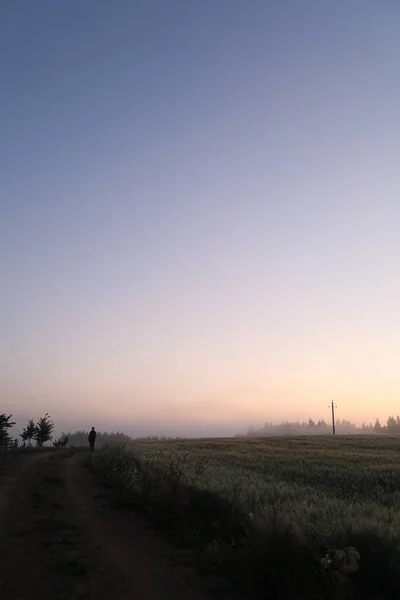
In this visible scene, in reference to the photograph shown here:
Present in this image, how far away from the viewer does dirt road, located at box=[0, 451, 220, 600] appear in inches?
293

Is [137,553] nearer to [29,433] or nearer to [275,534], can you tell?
[275,534]

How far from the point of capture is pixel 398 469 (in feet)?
81.1

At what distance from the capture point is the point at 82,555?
905 cm

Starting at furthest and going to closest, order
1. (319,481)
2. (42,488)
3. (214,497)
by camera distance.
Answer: (319,481) → (42,488) → (214,497)

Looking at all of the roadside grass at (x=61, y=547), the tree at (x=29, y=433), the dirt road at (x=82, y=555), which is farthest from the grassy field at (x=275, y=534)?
the tree at (x=29, y=433)

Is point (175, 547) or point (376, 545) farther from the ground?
point (376, 545)

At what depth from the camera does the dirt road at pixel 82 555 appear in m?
7.43

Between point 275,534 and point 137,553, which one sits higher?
point 275,534

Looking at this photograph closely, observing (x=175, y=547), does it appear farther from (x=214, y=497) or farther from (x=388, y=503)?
(x=388, y=503)

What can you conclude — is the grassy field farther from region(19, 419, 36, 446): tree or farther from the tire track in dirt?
region(19, 419, 36, 446): tree

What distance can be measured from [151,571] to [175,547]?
1613 mm

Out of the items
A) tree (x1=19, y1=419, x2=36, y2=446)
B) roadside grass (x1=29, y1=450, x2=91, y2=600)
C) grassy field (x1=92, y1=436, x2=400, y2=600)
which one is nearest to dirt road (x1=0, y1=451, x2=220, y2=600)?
roadside grass (x1=29, y1=450, x2=91, y2=600)

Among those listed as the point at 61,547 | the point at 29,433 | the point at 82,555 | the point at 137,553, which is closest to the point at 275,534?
the point at 137,553

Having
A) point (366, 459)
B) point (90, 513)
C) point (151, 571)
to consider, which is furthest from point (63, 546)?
point (366, 459)
